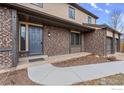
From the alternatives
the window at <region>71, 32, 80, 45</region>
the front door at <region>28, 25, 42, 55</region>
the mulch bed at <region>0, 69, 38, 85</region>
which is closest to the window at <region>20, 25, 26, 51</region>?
the front door at <region>28, 25, 42, 55</region>

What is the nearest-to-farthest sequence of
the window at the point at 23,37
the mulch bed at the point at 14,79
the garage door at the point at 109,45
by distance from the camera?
the mulch bed at the point at 14,79 → the window at the point at 23,37 → the garage door at the point at 109,45

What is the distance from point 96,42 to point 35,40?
300 inches

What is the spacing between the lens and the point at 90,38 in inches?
629

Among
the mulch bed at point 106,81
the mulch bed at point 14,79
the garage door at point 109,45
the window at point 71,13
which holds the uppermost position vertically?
the window at point 71,13

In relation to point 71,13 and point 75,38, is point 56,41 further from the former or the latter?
point 71,13

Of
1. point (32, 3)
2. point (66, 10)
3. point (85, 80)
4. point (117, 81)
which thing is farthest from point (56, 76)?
point (66, 10)

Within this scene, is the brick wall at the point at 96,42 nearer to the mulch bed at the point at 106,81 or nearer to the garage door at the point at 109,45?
the garage door at the point at 109,45

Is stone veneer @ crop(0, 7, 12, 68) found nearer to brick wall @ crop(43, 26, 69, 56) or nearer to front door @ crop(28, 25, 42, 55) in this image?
front door @ crop(28, 25, 42, 55)

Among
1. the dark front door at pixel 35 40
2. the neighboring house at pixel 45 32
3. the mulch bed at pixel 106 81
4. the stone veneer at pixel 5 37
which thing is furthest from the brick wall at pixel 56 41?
the mulch bed at pixel 106 81

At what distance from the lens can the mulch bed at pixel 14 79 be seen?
5191mm

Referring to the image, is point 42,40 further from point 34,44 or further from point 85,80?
point 85,80

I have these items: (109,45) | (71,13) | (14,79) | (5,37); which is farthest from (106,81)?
(109,45)

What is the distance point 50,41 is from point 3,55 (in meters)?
5.11

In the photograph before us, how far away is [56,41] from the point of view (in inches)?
476
